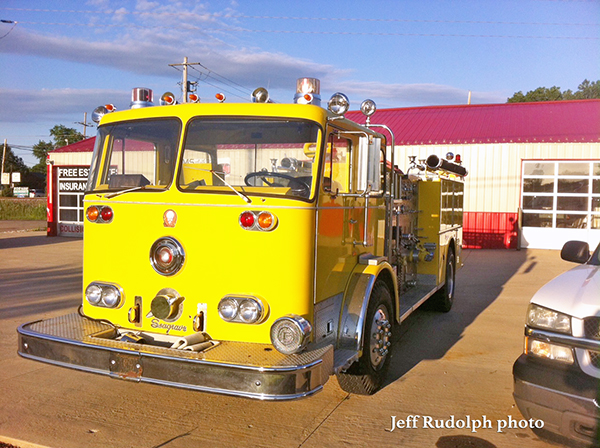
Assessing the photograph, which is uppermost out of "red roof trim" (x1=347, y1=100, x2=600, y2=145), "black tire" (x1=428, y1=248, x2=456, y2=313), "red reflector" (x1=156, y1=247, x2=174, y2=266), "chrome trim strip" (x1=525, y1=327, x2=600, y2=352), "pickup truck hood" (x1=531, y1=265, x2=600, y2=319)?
"red roof trim" (x1=347, y1=100, x2=600, y2=145)

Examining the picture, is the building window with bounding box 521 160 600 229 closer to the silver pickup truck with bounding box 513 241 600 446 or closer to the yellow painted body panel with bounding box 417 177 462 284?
the yellow painted body panel with bounding box 417 177 462 284

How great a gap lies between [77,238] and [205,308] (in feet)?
60.5

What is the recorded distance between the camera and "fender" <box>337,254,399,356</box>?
4.45m

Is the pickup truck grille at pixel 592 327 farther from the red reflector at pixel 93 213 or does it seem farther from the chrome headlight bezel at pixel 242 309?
the red reflector at pixel 93 213

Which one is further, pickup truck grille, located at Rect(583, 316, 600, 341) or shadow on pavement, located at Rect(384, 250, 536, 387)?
shadow on pavement, located at Rect(384, 250, 536, 387)

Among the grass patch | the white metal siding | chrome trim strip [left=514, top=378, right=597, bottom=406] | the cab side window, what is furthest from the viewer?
the grass patch

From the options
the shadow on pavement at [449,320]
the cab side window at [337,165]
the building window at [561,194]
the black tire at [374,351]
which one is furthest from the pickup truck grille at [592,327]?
the building window at [561,194]

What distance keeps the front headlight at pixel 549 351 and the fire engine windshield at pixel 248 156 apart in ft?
6.13

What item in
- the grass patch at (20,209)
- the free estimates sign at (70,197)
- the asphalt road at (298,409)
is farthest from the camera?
the grass patch at (20,209)

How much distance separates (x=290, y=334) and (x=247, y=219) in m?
0.87

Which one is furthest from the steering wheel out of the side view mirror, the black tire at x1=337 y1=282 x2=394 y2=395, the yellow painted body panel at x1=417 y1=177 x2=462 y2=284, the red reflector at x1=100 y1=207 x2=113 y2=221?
the yellow painted body panel at x1=417 y1=177 x2=462 y2=284

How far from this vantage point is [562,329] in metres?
3.72

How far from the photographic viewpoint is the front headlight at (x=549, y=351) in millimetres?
3652

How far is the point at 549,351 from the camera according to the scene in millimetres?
3760
